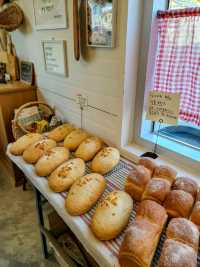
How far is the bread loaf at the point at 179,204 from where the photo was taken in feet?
2.47

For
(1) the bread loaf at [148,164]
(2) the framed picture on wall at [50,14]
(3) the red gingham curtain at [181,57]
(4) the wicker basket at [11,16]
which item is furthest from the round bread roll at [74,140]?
(4) the wicker basket at [11,16]

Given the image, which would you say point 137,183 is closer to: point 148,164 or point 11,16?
point 148,164

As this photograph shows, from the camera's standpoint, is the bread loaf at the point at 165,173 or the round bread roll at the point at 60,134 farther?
the round bread roll at the point at 60,134

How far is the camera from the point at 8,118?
1.92 metres

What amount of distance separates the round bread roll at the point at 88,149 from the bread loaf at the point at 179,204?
1.70 feet

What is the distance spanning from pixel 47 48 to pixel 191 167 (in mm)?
1347

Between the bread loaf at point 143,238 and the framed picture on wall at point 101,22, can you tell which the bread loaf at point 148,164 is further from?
the framed picture on wall at point 101,22

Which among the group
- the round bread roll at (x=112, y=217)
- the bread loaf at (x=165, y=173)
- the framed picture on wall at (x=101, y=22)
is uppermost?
the framed picture on wall at (x=101, y=22)

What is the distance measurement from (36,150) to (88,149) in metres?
0.30

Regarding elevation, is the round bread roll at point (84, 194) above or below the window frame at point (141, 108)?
below

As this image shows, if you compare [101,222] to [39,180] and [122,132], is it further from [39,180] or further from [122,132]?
[122,132]

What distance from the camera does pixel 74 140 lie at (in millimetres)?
1312

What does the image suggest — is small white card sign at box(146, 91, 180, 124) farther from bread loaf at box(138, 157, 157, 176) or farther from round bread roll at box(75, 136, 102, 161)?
round bread roll at box(75, 136, 102, 161)

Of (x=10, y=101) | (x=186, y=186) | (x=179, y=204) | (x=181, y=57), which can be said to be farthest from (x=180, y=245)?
(x=10, y=101)
